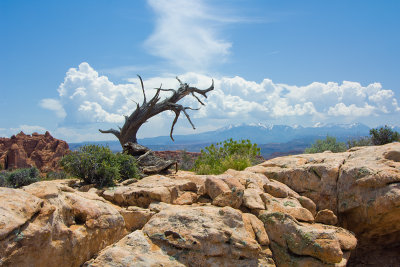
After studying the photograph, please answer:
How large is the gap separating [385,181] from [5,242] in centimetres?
948

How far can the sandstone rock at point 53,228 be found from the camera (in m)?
5.24

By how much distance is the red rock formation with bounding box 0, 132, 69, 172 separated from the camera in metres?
64.6

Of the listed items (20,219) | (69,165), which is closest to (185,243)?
(20,219)

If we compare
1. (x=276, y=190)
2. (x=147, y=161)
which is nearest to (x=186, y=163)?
(x=147, y=161)

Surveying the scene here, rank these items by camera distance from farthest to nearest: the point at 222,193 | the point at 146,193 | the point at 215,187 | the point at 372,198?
1. the point at 372,198
2. the point at 215,187
3. the point at 146,193
4. the point at 222,193

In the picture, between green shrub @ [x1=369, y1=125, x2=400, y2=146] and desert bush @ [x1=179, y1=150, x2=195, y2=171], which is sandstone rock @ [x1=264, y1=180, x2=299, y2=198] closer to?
desert bush @ [x1=179, y1=150, x2=195, y2=171]

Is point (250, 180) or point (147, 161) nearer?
point (250, 180)

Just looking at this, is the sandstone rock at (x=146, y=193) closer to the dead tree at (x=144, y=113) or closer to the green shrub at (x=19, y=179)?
the dead tree at (x=144, y=113)

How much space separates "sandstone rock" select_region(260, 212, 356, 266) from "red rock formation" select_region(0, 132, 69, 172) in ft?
204

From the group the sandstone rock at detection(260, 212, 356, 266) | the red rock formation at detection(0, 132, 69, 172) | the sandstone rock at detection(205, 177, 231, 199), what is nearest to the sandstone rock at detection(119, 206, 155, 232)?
the sandstone rock at detection(205, 177, 231, 199)

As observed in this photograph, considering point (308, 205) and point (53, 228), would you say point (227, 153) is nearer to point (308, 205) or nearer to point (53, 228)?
point (308, 205)

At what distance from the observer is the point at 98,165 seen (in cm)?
1076

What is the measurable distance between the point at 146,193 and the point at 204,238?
9.30ft

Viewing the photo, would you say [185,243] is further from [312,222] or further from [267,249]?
[312,222]
